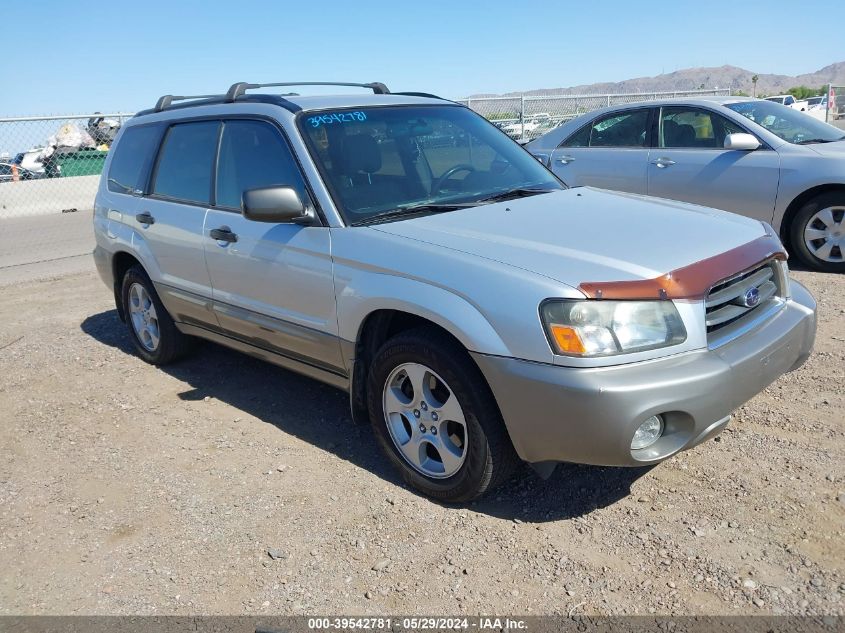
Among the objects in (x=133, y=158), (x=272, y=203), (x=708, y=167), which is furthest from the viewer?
(x=708, y=167)

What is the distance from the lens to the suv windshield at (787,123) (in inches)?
286

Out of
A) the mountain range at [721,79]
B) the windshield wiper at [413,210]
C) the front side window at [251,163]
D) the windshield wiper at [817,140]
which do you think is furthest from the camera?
the mountain range at [721,79]

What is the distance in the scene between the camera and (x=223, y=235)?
4.32 meters

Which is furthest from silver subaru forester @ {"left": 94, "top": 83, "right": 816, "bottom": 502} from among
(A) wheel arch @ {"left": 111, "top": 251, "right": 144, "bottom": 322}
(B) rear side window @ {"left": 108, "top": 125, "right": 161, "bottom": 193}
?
(A) wheel arch @ {"left": 111, "top": 251, "right": 144, "bottom": 322}

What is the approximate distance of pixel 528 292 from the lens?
2916 millimetres

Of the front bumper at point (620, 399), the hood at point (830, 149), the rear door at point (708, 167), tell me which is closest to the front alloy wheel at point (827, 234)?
the rear door at point (708, 167)

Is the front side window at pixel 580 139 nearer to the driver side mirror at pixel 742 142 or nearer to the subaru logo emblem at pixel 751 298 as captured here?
the driver side mirror at pixel 742 142

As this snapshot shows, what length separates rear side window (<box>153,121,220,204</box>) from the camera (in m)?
4.64

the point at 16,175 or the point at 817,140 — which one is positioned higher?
the point at 817,140

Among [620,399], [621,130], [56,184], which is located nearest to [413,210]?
[620,399]

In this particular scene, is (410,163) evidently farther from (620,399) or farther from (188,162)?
(620,399)

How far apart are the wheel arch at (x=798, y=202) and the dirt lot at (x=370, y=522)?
8.13 feet

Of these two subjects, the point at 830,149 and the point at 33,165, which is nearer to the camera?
the point at 830,149

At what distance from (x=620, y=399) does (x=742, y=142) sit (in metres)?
5.05
